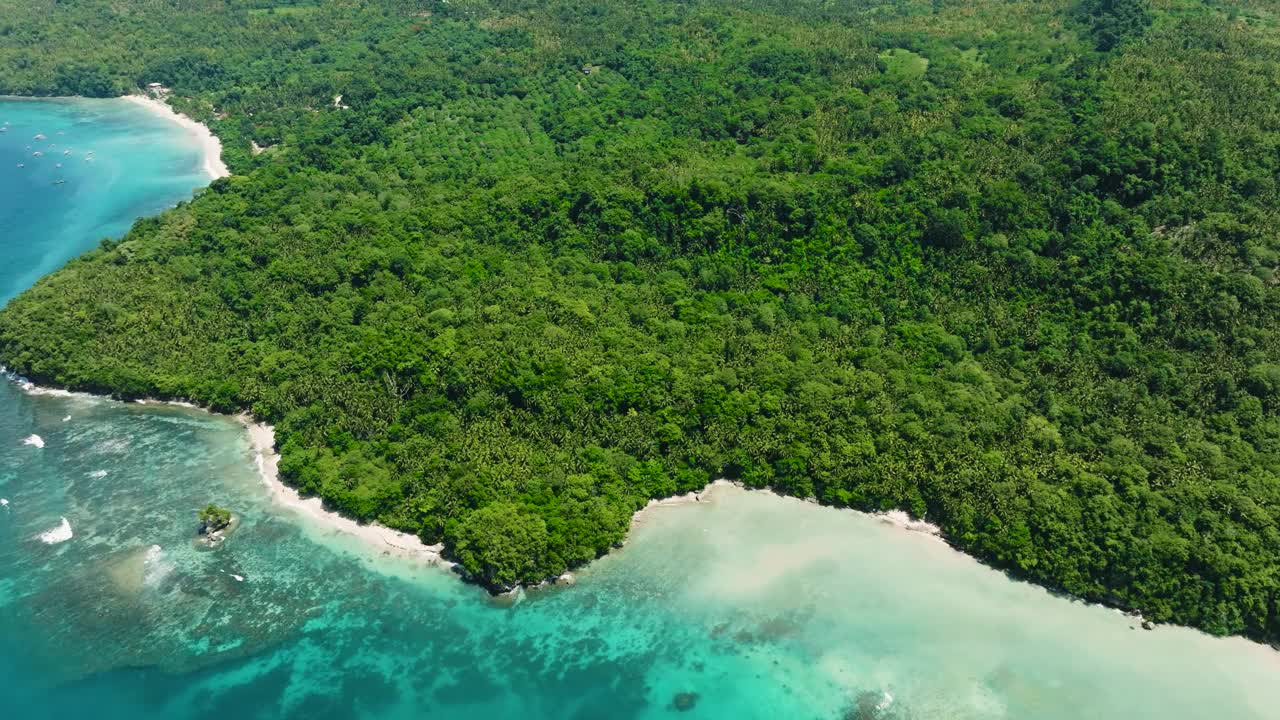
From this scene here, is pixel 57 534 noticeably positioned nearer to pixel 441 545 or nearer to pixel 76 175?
pixel 441 545

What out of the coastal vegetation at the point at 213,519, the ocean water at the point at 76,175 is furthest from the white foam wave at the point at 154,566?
the ocean water at the point at 76,175

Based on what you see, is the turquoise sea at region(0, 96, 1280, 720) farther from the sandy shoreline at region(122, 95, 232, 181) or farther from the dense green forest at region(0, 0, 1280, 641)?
the sandy shoreline at region(122, 95, 232, 181)

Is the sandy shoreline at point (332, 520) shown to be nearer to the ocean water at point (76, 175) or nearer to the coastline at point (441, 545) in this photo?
the coastline at point (441, 545)

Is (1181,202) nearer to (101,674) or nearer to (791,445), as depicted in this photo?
(791,445)

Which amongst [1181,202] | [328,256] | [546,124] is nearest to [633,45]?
[546,124]

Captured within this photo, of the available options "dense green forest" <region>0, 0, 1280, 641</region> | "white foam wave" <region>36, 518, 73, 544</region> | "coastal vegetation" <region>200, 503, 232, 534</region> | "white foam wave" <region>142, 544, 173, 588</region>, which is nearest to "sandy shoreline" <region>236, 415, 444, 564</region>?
"dense green forest" <region>0, 0, 1280, 641</region>

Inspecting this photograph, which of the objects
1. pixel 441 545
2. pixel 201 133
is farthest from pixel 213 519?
pixel 201 133
